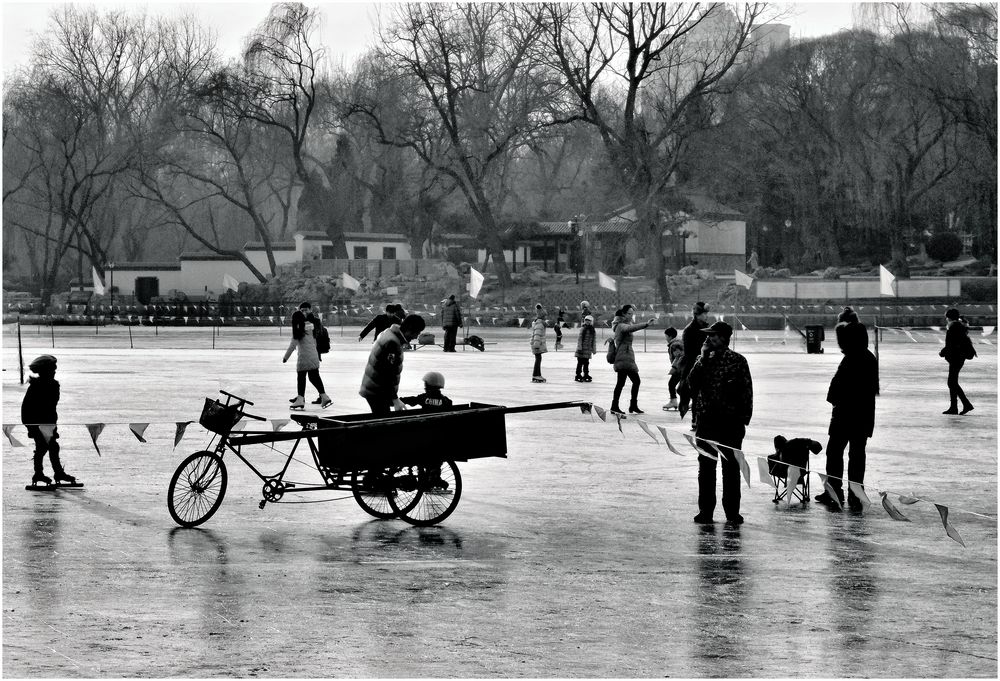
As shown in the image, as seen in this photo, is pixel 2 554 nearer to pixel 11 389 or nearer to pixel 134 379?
pixel 11 389

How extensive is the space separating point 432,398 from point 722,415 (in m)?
2.11

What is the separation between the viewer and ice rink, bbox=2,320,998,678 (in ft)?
19.6

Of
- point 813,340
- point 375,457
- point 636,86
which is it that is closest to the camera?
point 375,457

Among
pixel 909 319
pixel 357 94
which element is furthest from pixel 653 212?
pixel 357 94

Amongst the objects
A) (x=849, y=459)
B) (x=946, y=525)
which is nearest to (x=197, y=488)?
(x=849, y=459)

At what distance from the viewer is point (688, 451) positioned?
529 inches

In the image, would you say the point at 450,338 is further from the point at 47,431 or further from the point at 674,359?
the point at 47,431

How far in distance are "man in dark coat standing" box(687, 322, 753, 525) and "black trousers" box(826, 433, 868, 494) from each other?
3.33ft

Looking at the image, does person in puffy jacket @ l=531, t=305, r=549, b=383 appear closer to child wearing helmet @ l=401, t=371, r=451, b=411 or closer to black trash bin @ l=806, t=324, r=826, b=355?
black trash bin @ l=806, t=324, r=826, b=355

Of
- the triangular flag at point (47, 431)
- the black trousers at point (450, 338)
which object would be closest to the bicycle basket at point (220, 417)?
the triangular flag at point (47, 431)

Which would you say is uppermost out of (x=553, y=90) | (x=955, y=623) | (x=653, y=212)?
(x=553, y=90)

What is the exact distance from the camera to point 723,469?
9492 millimetres

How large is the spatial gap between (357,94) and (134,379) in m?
50.1

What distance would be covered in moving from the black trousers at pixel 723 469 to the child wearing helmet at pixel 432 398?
1859 mm
